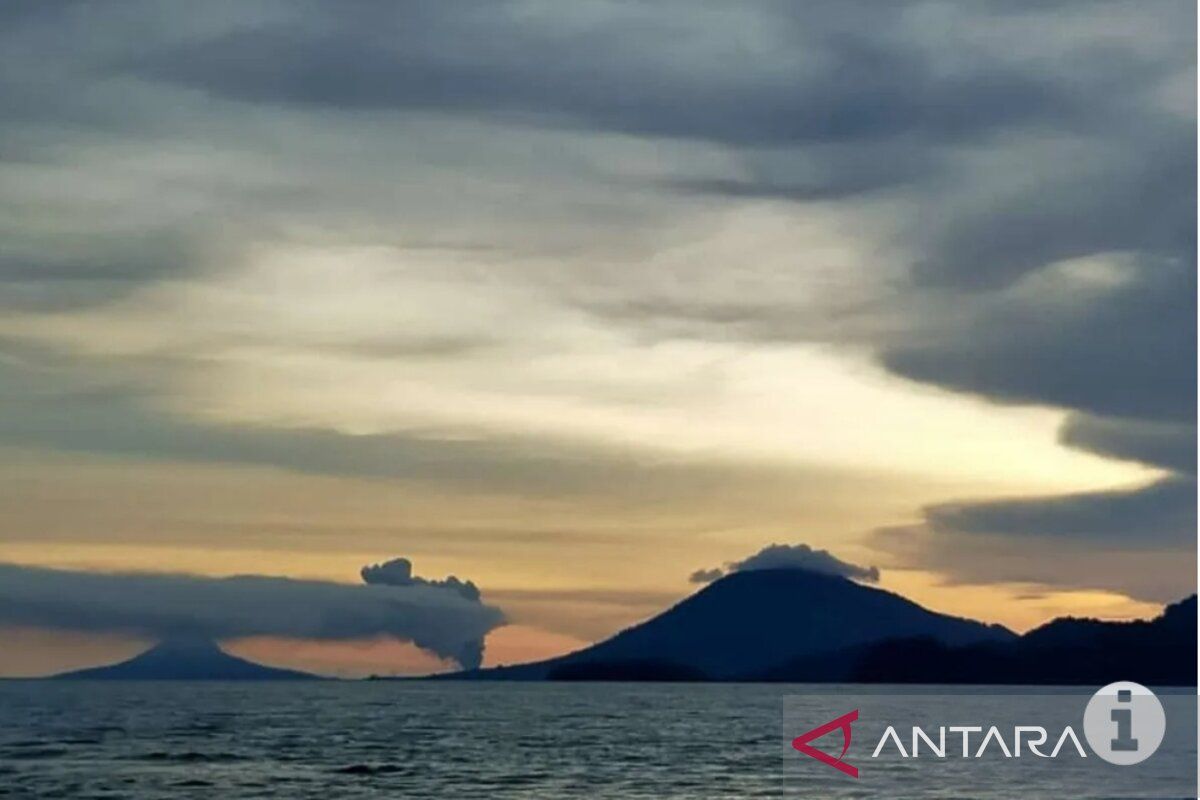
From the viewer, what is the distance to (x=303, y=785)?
88.6 metres

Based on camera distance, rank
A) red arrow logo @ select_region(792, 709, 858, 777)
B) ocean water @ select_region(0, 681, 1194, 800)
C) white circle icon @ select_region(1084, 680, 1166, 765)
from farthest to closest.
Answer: white circle icon @ select_region(1084, 680, 1166, 765)
red arrow logo @ select_region(792, 709, 858, 777)
ocean water @ select_region(0, 681, 1194, 800)

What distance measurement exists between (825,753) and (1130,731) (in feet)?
196

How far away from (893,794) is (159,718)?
106241 mm

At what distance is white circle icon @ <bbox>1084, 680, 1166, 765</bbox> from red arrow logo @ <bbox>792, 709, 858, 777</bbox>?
717 inches

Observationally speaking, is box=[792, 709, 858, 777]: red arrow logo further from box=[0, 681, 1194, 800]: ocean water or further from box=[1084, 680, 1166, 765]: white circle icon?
box=[1084, 680, 1166, 765]: white circle icon

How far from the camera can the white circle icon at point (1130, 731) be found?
4788 inches

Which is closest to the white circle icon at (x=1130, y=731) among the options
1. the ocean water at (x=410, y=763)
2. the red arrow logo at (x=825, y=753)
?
the ocean water at (x=410, y=763)

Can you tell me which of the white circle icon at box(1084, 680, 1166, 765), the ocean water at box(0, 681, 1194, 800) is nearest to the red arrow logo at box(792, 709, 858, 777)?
the ocean water at box(0, 681, 1194, 800)

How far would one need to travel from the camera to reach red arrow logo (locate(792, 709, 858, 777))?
10334 centimetres

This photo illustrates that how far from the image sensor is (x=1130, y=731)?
168 metres

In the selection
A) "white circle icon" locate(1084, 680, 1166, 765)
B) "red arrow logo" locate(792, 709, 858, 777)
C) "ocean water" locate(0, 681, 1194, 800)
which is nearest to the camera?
"ocean water" locate(0, 681, 1194, 800)

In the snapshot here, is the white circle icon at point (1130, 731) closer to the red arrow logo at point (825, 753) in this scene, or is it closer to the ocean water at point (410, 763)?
the ocean water at point (410, 763)

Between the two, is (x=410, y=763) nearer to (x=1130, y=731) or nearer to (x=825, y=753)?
(x=825, y=753)

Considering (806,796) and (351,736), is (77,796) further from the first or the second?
(351,736)
